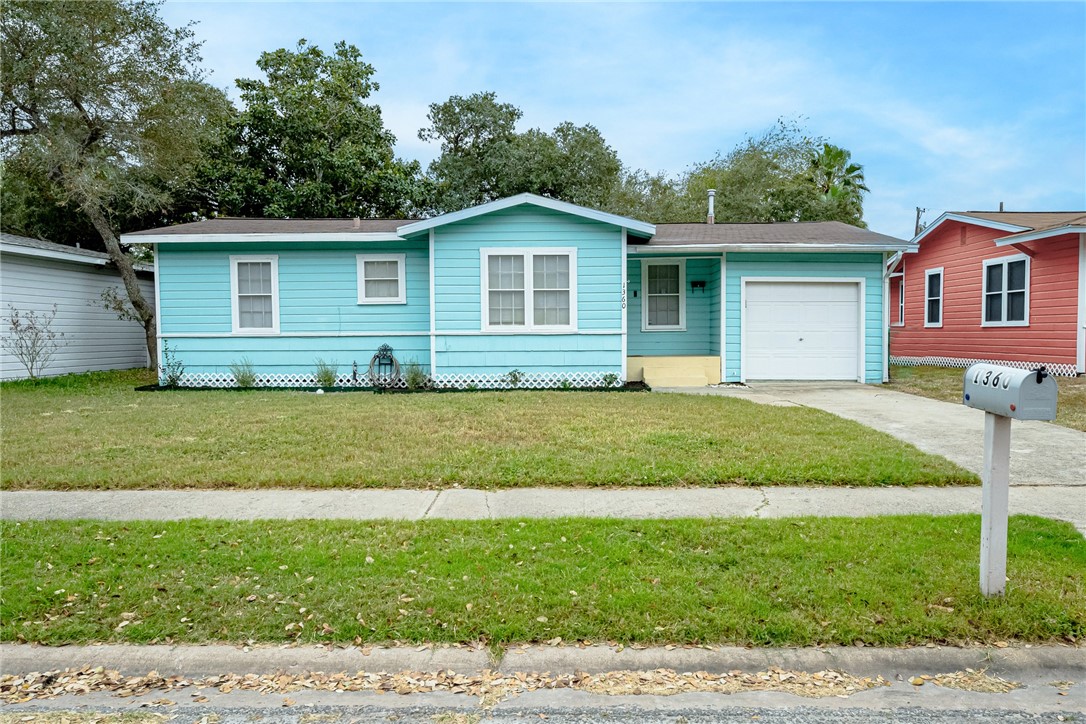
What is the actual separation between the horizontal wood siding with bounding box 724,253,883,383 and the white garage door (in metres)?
0.18

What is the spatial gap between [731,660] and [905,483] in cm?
367

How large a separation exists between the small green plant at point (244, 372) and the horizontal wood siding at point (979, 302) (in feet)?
55.3

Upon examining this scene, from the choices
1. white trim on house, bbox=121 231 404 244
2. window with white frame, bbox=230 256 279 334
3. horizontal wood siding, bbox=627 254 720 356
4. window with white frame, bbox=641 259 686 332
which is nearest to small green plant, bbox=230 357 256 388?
window with white frame, bbox=230 256 279 334

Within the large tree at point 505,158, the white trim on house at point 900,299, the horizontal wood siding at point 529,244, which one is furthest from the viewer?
the large tree at point 505,158

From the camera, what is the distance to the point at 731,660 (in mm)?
3158

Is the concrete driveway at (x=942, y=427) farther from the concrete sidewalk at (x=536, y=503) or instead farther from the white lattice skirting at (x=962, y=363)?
the white lattice skirting at (x=962, y=363)

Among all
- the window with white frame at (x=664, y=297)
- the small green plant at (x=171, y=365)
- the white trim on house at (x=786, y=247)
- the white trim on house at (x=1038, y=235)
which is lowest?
the small green plant at (x=171, y=365)

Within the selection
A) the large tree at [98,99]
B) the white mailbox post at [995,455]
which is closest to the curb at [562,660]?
the white mailbox post at [995,455]

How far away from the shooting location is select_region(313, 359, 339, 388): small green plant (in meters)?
13.4

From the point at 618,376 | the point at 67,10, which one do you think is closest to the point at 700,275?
the point at 618,376

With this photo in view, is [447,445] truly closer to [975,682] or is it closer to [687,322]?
[975,682]

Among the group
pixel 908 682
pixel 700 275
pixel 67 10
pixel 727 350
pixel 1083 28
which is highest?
pixel 67 10

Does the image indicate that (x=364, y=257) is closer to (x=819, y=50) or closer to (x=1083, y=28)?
(x=819, y=50)

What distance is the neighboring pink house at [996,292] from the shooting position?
14227 millimetres
